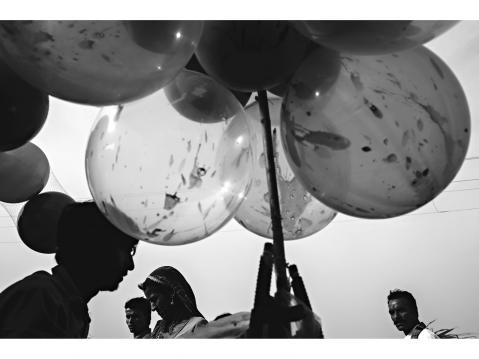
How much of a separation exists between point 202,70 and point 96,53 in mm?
284

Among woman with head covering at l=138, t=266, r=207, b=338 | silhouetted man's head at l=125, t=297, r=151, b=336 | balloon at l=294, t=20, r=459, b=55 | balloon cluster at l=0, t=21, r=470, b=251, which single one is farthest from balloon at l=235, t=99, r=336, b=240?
silhouetted man's head at l=125, t=297, r=151, b=336

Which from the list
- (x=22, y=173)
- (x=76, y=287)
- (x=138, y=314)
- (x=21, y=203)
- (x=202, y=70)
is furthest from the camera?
(x=138, y=314)

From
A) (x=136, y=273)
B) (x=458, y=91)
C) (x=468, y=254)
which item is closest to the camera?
(x=458, y=91)

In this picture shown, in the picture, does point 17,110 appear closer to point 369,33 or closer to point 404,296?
point 369,33

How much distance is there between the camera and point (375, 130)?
62 cm

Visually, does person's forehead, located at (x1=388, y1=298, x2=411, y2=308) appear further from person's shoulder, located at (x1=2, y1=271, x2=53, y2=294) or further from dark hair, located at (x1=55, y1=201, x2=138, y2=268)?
person's shoulder, located at (x1=2, y1=271, x2=53, y2=294)

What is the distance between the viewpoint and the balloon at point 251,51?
25.2 inches

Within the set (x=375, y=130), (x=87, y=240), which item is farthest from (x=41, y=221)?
(x=375, y=130)

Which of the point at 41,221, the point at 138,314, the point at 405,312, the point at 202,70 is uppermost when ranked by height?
the point at 202,70

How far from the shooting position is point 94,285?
0.99 m

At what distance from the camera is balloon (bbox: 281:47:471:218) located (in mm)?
622
